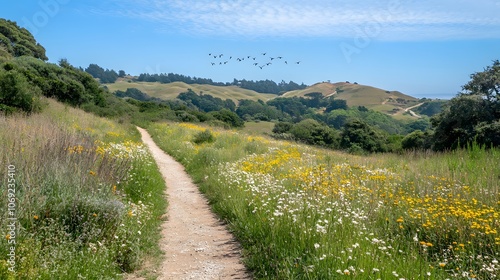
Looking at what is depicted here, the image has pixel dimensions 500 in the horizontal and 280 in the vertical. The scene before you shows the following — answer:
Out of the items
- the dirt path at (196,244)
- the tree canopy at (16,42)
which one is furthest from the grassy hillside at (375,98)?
the dirt path at (196,244)

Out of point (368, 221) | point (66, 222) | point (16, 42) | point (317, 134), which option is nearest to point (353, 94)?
point (317, 134)

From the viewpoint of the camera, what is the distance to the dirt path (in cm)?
525

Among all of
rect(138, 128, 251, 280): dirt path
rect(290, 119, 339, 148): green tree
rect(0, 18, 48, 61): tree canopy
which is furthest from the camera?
rect(290, 119, 339, 148): green tree

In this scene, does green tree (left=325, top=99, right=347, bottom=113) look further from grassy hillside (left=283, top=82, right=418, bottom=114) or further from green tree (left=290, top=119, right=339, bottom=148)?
green tree (left=290, top=119, right=339, bottom=148)

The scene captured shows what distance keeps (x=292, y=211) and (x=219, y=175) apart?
17.6 feet

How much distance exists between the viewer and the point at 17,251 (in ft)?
12.9

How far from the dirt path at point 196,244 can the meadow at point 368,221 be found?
0.84ft

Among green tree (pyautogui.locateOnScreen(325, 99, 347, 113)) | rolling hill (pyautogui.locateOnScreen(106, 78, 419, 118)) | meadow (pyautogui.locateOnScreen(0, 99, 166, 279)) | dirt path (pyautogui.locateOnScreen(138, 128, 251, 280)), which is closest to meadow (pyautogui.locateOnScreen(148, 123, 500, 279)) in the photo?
dirt path (pyautogui.locateOnScreen(138, 128, 251, 280))

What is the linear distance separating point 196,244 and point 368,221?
2973 mm

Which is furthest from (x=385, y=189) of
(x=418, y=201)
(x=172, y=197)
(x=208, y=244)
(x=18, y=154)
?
(x=18, y=154)

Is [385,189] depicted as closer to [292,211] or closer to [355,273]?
[292,211]

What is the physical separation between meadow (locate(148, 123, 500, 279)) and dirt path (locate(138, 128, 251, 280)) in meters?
0.25

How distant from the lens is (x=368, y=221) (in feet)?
18.7

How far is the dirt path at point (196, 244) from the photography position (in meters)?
5.25
